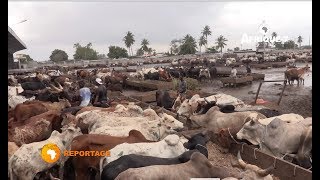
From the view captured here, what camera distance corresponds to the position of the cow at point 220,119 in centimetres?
889

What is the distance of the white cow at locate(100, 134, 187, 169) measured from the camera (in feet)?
19.6

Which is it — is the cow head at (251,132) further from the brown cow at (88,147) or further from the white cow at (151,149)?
the brown cow at (88,147)

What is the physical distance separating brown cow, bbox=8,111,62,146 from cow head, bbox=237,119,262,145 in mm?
4616

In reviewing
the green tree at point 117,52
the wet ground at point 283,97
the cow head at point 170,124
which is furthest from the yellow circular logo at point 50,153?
the green tree at point 117,52

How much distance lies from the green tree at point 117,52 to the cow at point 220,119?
235 ft

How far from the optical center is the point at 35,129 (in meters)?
8.38

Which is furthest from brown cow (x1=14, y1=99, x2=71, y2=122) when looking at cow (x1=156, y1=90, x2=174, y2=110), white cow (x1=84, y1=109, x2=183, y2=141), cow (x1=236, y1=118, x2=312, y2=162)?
cow (x1=236, y1=118, x2=312, y2=162)

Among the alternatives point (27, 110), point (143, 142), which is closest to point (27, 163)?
point (143, 142)

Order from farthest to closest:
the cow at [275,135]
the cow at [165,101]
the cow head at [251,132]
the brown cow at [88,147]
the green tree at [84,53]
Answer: the green tree at [84,53], the cow at [165,101], the cow head at [251,132], the cow at [275,135], the brown cow at [88,147]

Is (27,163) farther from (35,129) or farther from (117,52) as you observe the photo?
(117,52)

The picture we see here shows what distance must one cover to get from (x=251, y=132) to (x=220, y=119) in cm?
162

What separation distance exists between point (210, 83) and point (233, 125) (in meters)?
17.1

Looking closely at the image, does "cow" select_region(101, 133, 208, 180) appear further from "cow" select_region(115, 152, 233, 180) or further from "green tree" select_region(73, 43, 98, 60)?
"green tree" select_region(73, 43, 98, 60)

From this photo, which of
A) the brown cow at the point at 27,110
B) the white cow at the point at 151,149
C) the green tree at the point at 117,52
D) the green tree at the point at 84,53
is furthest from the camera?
the green tree at the point at 84,53
